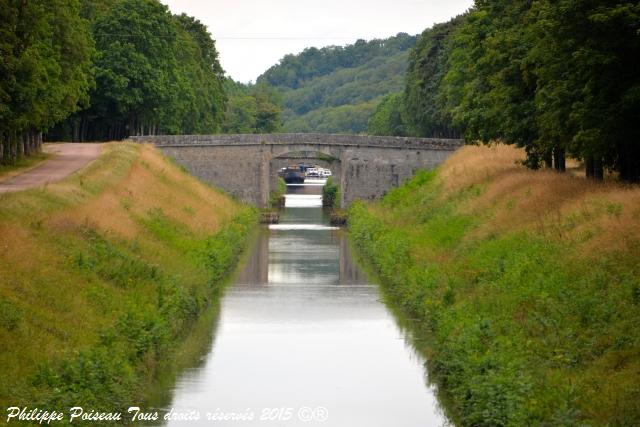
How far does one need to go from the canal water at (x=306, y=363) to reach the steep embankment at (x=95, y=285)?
124 centimetres

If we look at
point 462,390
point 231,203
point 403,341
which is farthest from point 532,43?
point 231,203

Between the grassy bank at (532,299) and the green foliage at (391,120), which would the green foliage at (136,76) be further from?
the grassy bank at (532,299)

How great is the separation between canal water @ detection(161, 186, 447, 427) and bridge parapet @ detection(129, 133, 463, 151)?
30.2 meters

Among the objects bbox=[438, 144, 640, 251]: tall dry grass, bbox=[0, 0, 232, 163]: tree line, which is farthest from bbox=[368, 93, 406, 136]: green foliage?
bbox=[438, 144, 640, 251]: tall dry grass

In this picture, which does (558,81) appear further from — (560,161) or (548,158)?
(548,158)

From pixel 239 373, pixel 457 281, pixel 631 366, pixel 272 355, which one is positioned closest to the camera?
pixel 631 366

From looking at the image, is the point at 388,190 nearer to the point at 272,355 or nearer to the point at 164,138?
the point at 164,138

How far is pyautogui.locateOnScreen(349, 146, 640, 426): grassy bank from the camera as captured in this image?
779 inches

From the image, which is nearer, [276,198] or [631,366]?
[631,366]

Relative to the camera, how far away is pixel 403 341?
102ft

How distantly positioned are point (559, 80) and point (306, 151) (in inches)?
1634

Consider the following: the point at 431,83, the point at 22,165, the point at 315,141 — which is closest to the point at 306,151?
the point at 315,141

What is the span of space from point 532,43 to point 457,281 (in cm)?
1346

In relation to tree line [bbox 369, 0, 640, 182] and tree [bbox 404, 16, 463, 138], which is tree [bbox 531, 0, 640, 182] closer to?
tree line [bbox 369, 0, 640, 182]
